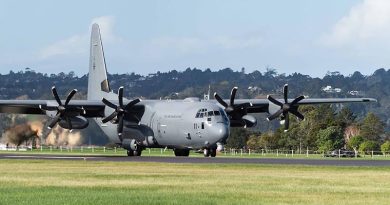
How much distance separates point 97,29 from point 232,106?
63.1 ft

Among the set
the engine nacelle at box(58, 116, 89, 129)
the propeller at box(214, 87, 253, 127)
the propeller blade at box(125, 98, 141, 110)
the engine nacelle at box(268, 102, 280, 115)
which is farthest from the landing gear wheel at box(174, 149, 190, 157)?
the engine nacelle at box(58, 116, 89, 129)

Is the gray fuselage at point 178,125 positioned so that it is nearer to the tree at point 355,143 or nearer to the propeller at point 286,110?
the propeller at point 286,110

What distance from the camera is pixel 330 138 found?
133 meters

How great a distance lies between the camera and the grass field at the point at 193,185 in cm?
3209

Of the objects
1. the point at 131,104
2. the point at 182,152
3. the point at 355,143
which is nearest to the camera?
the point at 131,104

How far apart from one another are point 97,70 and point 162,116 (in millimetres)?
14985

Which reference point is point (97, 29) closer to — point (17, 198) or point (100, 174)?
point (100, 174)

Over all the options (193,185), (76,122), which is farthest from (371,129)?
(193,185)

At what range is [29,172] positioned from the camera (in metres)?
47.9

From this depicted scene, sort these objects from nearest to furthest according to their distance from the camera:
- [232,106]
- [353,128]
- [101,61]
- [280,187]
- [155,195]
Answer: [155,195] < [280,187] < [232,106] < [101,61] < [353,128]

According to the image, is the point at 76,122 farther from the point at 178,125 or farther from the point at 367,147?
the point at 367,147

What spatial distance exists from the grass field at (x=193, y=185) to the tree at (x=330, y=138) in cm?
7793

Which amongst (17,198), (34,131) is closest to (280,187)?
(17,198)

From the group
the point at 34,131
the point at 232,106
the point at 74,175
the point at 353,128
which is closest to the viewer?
the point at 74,175
